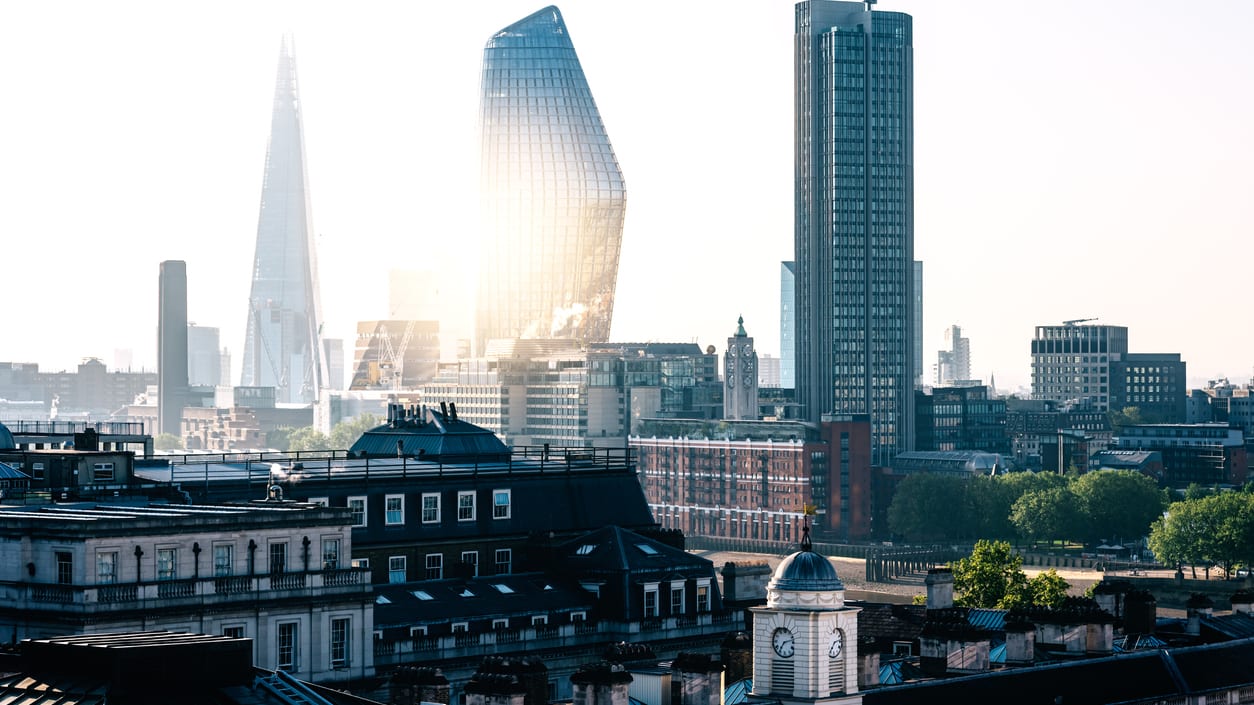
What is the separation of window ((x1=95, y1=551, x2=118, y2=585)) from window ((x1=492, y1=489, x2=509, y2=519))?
3085 cm

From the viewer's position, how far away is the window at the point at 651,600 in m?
A: 129

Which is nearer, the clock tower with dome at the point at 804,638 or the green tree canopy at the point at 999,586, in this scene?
the clock tower with dome at the point at 804,638

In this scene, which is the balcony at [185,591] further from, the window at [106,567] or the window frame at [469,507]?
the window frame at [469,507]

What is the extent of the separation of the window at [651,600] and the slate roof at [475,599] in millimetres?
2370

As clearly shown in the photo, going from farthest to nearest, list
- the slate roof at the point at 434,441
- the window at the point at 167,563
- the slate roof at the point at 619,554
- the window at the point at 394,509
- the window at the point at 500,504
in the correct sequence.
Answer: the slate roof at the point at 434,441 → the window at the point at 500,504 → the slate roof at the point at 619,554 → the window at the point at 394,509 → the window at the point at 167,563

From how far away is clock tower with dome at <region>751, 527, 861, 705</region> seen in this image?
85.4m

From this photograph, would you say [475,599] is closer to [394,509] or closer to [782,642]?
[394,509]

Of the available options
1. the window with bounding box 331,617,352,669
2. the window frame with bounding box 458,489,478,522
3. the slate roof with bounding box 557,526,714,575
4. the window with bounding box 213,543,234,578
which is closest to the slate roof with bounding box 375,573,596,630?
the slate roof with bounding box 557,526,714,575

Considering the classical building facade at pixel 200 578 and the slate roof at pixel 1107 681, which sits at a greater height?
the classical building facade at pixel 200 578

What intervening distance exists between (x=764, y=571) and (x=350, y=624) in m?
34.6

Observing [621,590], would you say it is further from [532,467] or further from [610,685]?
[610,685]

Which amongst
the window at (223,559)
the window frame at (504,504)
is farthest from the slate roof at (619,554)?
the window at (223,559)

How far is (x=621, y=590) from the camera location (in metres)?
128

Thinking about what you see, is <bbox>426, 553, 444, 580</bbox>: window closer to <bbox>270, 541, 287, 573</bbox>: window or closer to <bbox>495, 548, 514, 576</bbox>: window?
<bbox>495, 548, 514, 576</bbox>: window
